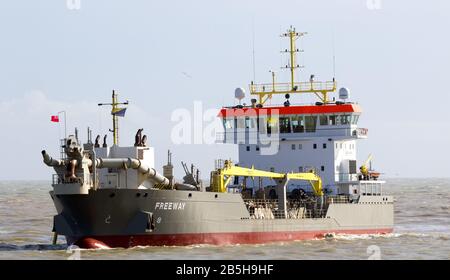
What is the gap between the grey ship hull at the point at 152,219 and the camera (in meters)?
40.9

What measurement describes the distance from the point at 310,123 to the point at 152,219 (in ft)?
46.5

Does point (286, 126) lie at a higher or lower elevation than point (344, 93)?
lower

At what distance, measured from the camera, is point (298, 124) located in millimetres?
53156

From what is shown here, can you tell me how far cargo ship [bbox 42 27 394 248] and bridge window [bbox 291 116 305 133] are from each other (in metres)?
0.05

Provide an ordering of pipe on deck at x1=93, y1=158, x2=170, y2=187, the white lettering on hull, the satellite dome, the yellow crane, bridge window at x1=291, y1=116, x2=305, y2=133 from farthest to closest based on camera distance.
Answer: the satellite dome
bridge window at x1=291, y1=116, x2=305, y2=133
the yellow crane
the white lettering on hull
pipe on deck at x1=93, y1=158, x2=170, y2=187

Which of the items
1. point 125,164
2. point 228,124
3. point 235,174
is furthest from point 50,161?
point 228,124

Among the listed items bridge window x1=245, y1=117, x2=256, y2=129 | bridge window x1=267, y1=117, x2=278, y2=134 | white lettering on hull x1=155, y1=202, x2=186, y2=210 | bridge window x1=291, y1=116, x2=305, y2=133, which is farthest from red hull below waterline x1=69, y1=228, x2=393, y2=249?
bridge window x1=245, y1=117, x2=256, y2=129

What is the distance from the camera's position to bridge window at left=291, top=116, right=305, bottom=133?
5312 cm

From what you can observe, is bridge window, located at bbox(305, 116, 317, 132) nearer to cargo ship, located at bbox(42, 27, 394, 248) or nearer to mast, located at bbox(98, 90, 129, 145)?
cargo ship, located at bbox(42, 27, 394, 248)

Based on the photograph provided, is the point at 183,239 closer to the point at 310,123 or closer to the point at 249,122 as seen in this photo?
the point at 249,122
